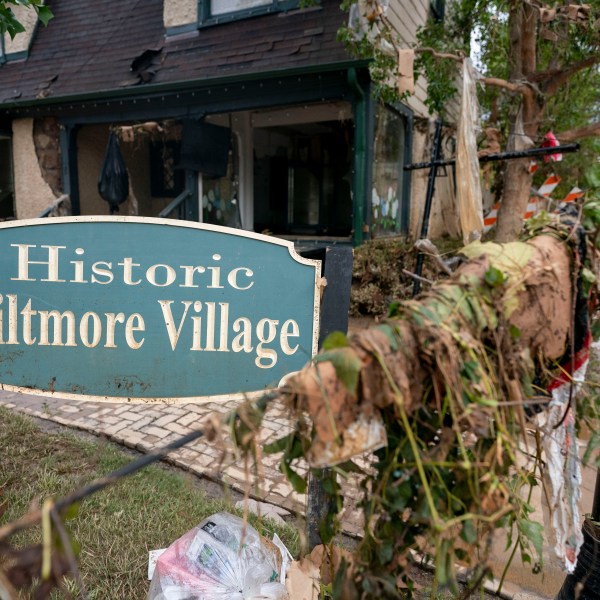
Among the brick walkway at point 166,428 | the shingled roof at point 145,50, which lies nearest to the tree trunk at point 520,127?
the shingled roof at point 145,50

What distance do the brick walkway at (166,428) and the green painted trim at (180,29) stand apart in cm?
604

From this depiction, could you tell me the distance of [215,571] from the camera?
179 cm

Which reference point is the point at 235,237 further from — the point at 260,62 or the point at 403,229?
the point at 403,229

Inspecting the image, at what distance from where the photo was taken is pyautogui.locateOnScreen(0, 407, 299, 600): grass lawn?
2.29 meters

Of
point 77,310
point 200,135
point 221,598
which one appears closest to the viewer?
point 221,598

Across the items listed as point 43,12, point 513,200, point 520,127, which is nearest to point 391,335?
point 43,12

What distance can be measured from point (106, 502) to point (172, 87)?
19.8 feet

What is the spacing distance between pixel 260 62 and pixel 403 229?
324 cm

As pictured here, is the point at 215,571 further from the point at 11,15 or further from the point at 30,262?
the point at 11,15

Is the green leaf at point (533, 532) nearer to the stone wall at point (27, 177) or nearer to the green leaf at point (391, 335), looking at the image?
the green leaf at point (391, 335)

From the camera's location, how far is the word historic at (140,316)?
1.87 meters

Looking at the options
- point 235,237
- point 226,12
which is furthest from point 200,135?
point 235,237

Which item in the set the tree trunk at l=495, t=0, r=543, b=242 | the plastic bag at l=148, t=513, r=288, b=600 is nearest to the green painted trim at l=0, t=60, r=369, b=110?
the tree trunk at l=495, t=0, r=543, b=242

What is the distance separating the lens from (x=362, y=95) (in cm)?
594
